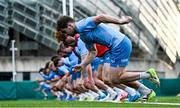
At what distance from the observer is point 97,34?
13023mm

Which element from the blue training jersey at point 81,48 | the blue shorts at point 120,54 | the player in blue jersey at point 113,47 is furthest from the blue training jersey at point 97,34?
the blue training jersey at point 81,48

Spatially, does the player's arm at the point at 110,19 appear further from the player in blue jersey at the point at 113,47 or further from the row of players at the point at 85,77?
the row of players at the point at 85,77

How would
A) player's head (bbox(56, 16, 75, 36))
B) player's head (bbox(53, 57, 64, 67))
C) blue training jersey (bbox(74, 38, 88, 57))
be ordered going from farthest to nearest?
player's head (bbox(53, 57, 64, 67)) < blue training jersey (bbox(74, 38, 88, 57)) < player's head (bbox(56, 16, 75, 36))

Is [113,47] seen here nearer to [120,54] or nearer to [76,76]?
[120,54]

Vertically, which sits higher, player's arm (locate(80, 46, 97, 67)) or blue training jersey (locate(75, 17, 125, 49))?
blue training jersey (locate(75, 17, 125, 49))

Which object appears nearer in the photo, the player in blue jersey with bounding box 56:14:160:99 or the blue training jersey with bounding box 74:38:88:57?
the player in blue jersey with bounding box 56:14:160:99

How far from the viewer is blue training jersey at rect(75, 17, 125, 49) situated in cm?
1262

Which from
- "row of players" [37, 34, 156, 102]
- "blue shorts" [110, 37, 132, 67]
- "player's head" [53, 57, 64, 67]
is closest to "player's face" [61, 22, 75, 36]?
"row of players" [37, 34, 156, 102]

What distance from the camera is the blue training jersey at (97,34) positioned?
1262cm

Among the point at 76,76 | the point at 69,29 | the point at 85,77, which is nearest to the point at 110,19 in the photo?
the point at 69,29

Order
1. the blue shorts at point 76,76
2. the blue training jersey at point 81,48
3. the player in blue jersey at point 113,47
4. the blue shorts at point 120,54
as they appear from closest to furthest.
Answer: the player in blue jersey at point 113,47, the blue shorts at point 120,54, the blue training jersey at point 81,48, the blue shorts at point 76,76

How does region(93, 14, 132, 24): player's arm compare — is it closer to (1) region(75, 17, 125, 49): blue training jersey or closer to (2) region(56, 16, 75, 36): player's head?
(1) region(75, 17, 125, 49): blue training jersey

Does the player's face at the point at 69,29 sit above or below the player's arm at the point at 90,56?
above

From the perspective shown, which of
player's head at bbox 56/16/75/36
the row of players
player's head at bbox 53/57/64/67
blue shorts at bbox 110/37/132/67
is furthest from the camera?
player's head at bbox 53/57/64/67
